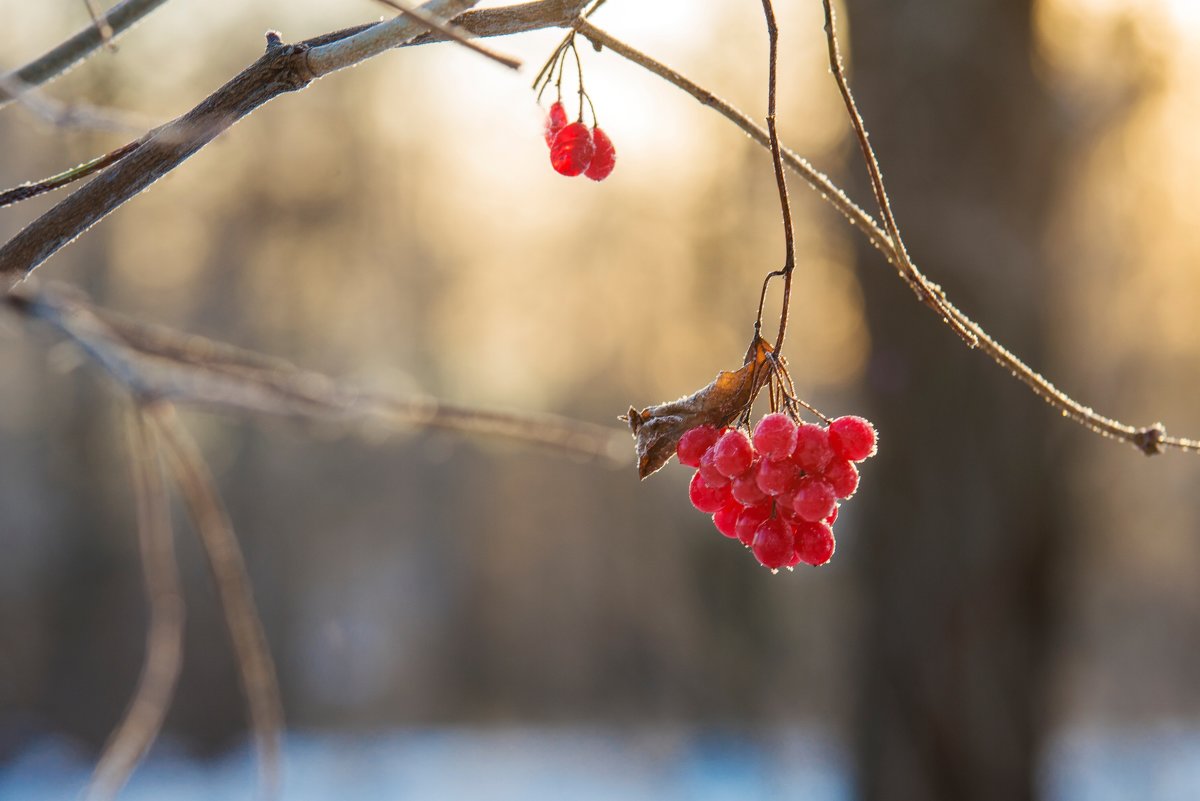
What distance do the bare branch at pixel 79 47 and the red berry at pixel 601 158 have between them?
36 centimetres

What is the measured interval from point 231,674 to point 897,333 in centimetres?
961

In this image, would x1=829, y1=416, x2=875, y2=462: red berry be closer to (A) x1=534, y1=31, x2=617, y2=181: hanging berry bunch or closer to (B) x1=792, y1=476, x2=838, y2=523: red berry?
(B) x1=792, y1=476, x2=838, y2=523: red berry

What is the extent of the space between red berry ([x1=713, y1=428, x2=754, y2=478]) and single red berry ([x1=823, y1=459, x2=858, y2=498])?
7cm

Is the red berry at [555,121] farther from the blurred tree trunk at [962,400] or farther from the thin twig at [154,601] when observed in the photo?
the blurred tree trunk at [962,400]

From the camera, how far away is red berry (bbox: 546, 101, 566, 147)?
956 millimetres

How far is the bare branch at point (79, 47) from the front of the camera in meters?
0.72

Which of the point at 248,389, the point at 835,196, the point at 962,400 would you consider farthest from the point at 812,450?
the point at 962,400

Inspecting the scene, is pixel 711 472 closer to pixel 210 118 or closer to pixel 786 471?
pixel 786 471

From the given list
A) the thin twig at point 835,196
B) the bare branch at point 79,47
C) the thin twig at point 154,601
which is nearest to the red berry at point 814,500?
the thin twig at point 835,196

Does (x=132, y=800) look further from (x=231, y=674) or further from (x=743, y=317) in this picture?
(x=743, y=317)

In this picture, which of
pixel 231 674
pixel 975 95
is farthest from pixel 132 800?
pixel 975 95

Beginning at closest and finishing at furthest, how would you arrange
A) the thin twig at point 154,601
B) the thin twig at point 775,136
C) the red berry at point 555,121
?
1. the thin twig at point 775,136
2. the red berry at point 555,121
3. the thin twig at point 154,601

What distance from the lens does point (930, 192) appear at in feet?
12.8

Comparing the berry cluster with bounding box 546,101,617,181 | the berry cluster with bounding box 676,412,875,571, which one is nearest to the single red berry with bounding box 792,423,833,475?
the berry cluster with bounding box 676,412,875,571
